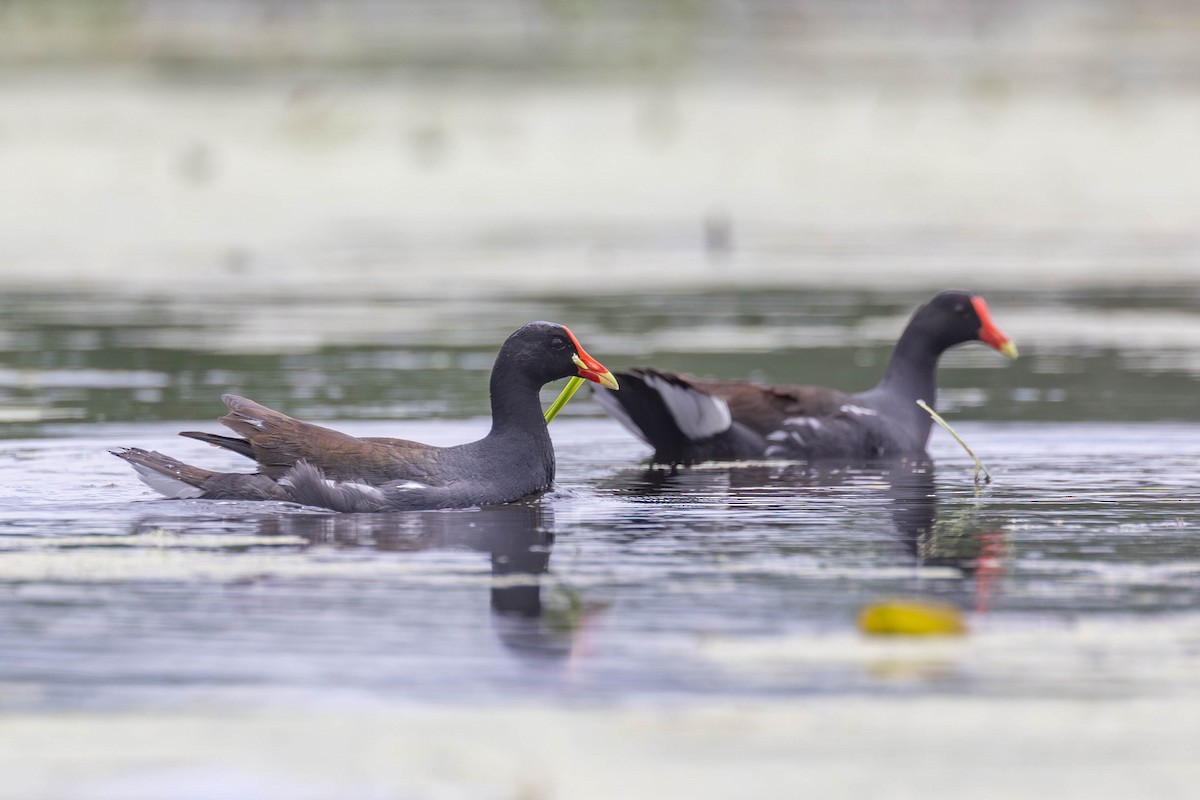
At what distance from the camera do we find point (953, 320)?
1266cm

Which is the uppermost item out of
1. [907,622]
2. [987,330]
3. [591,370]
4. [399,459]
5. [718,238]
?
[718,238]

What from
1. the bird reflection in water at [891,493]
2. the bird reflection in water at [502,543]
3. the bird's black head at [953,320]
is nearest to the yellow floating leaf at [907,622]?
the bird reflection in water at [891,493]

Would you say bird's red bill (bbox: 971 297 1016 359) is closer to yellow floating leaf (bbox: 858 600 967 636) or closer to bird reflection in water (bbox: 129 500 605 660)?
bird reflection in water (bbox: 129 500 605 660)

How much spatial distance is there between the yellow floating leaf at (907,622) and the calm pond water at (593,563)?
89mm

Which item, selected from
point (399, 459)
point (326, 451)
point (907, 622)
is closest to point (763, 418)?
point (399, 459)

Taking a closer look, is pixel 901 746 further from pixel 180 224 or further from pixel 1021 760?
pixel 180 224

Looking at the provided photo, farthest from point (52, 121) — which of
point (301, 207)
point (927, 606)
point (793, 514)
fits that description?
point (927, 606)

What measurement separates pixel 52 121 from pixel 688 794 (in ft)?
109

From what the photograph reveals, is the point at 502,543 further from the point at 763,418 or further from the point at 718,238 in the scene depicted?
the point at 718,238

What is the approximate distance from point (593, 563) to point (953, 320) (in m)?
4.76

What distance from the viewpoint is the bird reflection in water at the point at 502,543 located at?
23.8 feet

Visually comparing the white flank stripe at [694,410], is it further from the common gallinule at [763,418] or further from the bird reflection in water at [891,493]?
the bird reflection in water at [891,493]

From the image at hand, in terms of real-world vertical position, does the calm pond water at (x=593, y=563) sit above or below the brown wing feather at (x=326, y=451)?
below

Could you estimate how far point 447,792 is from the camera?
18.3ft
